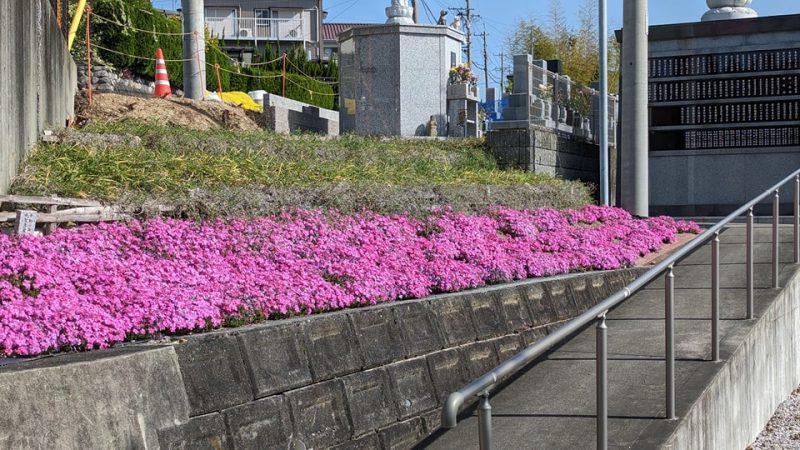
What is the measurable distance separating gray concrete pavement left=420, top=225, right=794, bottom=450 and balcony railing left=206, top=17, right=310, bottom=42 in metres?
57.3

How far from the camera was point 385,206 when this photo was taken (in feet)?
33.5

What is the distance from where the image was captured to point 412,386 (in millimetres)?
7125

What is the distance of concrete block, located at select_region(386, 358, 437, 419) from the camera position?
696cm

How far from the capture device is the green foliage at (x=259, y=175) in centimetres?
838

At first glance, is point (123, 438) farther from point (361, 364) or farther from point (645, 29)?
point (645, 29)

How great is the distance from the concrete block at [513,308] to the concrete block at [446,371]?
36.7 inches

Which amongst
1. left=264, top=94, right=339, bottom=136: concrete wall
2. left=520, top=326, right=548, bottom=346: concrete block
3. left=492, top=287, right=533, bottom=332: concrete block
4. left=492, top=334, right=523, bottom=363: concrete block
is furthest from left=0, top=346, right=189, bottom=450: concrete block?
left=264, top=94, right=339, bottom=136: concrete wall

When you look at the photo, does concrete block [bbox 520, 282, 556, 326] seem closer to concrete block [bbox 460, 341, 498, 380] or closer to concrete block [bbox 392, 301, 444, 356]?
concrete block [bbox 460, 341, 498, 380]

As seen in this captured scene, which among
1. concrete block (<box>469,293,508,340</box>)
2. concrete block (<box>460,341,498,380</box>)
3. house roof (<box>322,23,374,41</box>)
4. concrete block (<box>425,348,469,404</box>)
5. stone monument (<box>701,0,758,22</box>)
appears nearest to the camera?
concrete block (<box>425,348,469,404</box>)

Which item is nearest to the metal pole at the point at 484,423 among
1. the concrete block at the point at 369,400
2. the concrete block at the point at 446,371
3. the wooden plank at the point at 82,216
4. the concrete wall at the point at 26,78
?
the concrete block at the point at 369,400

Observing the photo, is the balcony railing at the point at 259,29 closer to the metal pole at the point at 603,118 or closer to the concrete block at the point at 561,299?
the metal pole at the point at 603,118

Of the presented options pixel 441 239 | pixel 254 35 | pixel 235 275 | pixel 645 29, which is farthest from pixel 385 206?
pixel 254 35

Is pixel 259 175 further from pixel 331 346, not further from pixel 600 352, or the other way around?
pixel 600 352

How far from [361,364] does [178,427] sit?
1.70m
